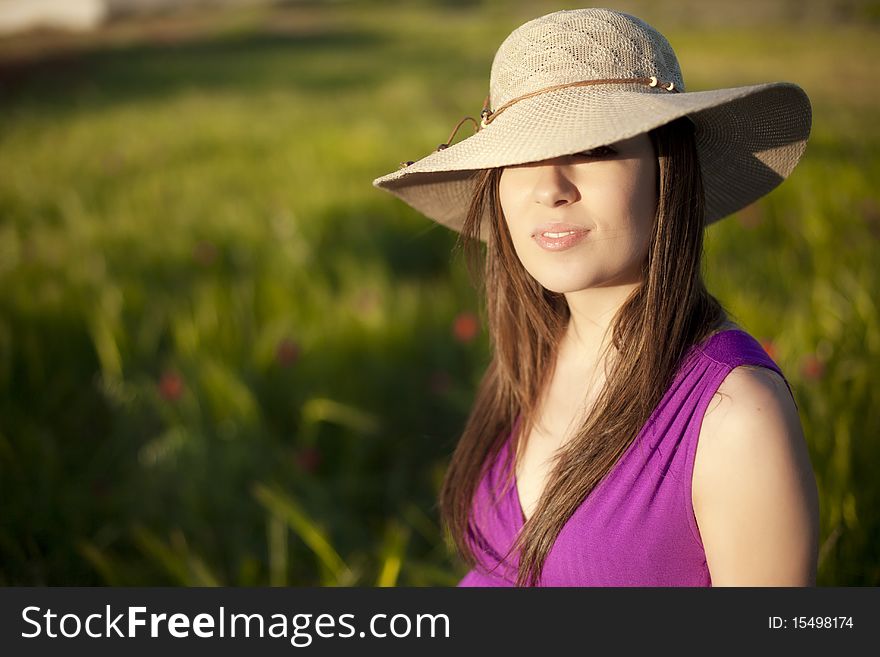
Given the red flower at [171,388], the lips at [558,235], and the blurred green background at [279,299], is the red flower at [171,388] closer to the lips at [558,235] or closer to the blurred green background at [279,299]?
the blurred green background at [279,299]

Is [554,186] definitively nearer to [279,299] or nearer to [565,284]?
[565,284]

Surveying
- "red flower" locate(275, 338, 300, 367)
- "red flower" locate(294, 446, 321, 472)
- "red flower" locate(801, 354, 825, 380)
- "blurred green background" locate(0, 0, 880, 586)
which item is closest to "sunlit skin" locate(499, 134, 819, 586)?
"blurred green background" locate(0, 0, 880, 586)

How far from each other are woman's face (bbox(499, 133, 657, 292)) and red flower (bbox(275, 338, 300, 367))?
137 centimetres

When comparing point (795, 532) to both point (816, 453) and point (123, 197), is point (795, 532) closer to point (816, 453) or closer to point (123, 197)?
point (816, 453)

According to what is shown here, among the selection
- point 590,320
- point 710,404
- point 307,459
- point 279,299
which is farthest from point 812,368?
point 279,299

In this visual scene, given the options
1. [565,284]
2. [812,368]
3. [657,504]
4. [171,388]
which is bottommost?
[171,388]

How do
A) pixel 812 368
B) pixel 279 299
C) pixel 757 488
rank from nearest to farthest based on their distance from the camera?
1. pixel 757 488
2. pixel 812 368
3. pixel 279 299

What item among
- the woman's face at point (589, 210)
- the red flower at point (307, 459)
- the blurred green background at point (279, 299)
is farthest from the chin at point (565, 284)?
the red flower at point (307, 459)

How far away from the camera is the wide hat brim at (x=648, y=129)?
85cm

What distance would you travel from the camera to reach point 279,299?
8.87ft

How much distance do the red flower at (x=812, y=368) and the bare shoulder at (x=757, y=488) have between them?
95cm

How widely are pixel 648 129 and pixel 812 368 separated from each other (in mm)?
1136

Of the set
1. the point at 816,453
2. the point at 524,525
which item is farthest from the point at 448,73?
the point at 524,525

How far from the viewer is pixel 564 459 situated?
1.02 m
